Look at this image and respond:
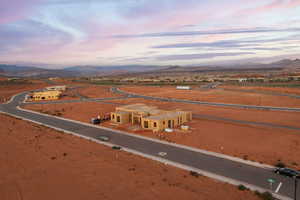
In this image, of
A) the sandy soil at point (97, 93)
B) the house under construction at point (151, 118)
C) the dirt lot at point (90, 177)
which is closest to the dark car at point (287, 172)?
the dirt lot at point (90, 177)

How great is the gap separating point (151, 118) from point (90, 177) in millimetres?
15899

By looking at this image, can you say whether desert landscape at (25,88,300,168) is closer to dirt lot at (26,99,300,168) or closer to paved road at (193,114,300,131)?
dirt lot at (26,99,300,168)

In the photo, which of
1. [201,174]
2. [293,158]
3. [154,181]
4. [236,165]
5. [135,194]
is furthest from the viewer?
[293,158]

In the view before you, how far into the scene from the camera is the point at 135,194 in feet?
45.1

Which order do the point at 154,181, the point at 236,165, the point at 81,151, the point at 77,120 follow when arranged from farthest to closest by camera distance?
1. the point at 77,120
2. the point at 81,151
3. the point at 236,165
4. the point at 154,181

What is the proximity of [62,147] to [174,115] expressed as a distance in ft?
52.3

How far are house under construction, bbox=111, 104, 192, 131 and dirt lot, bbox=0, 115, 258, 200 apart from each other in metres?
9.24

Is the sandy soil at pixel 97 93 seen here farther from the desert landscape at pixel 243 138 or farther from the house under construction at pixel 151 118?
the desert landscape at pixel 243 138

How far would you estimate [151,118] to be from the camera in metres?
31.1

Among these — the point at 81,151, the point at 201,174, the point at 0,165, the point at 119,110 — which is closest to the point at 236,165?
the point at 201,174

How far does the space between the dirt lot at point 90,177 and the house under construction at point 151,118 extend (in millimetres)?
9241

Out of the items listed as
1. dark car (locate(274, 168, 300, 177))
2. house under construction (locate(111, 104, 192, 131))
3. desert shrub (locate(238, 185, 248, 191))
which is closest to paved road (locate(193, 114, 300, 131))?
house under construction (locate(111, 104, 192, 131))

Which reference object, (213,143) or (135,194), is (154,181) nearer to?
(135,194)

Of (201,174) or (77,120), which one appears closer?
(201,174)
